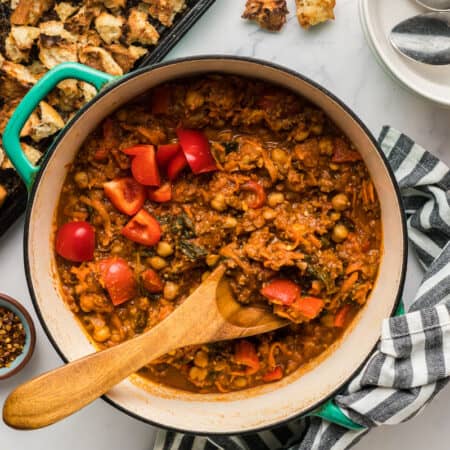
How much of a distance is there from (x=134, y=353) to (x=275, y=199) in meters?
0.96

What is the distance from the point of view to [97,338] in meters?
3.59

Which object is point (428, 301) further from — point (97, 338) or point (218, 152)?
point (97, 338)

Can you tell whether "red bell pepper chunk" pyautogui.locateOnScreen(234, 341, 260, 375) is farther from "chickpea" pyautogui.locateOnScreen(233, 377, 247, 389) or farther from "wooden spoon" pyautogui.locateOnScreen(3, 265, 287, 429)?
"wooden spoon" pyautogui.locateOnScreen(3, 265, 287, 429)

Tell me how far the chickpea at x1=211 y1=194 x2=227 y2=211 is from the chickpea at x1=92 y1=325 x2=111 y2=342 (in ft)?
2.69

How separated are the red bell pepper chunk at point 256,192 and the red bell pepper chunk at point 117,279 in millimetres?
670

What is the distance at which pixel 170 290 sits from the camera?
3.51 metres

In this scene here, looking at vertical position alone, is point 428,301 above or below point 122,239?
below

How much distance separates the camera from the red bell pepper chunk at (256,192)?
3.45 m

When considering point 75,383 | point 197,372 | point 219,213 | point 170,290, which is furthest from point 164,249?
point 75,383

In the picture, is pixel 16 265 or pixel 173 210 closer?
pixel 173 210

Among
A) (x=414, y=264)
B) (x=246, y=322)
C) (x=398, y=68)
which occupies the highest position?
(x=398, y=68)

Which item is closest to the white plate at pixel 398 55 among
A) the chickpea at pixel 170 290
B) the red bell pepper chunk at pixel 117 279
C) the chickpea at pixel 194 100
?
the chickpea at pixel 194 100

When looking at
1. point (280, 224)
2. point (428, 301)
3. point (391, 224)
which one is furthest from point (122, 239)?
point (428, 301)

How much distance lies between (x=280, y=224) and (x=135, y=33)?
1188 millimetres
